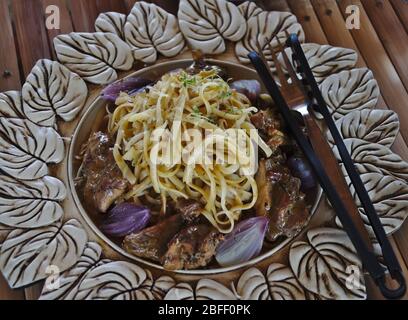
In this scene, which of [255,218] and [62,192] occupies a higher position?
[62,192]

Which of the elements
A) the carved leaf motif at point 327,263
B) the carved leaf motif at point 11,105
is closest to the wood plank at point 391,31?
the carved leaf motif at point 327,263

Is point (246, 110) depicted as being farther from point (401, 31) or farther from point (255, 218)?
point (401, 31)

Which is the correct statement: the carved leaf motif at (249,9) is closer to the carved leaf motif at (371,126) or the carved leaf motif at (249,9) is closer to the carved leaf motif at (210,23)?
the carved leaf motif at (210,23)

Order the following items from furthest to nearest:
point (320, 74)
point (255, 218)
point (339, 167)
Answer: point (320, 74) < point (339, 167) < point (255, 218)

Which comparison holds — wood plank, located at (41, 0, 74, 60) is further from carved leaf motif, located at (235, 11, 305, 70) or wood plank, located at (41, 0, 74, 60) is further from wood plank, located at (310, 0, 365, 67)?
wood plank, located at (310, 0, 365, 67)

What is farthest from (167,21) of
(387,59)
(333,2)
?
(387,59)

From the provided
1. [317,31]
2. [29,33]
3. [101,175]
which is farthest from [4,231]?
[317,31]

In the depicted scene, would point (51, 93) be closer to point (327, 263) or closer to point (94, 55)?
point (94, 55)
